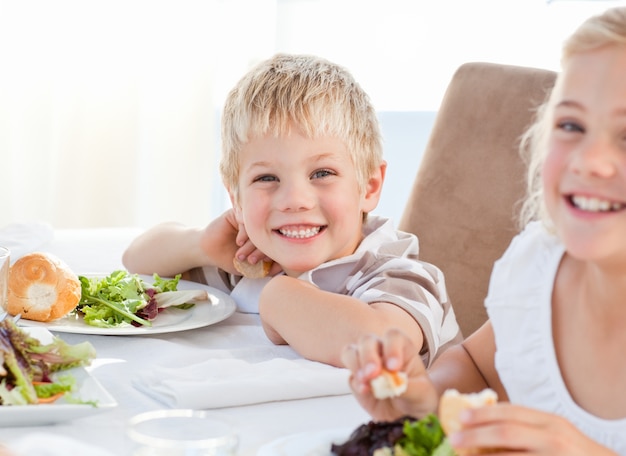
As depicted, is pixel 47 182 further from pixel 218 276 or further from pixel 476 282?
pixel 476 282

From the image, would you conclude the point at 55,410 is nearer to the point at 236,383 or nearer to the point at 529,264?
the point at 236,383

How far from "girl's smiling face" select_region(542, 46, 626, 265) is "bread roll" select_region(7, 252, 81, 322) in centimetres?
78

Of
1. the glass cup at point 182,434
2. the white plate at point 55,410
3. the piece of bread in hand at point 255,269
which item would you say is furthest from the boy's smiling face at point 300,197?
the glass cup at point 182,434

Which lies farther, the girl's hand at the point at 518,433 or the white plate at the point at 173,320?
the white plate at the point at 173,320

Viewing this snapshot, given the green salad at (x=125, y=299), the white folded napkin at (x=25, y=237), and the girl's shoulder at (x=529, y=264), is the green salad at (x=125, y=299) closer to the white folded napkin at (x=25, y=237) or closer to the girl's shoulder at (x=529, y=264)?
the white folded napkin at (x=25, y=237)

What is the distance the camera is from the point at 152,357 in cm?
134

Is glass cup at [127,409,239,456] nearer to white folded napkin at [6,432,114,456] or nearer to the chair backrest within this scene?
white folded napkin at [6,432,114,456]

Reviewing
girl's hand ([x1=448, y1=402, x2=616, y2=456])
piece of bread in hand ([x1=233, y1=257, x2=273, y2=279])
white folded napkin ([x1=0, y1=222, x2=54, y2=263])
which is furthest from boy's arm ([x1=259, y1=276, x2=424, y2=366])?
white folded napkin ([x1=0, y1=222, x2=54, y2=263])

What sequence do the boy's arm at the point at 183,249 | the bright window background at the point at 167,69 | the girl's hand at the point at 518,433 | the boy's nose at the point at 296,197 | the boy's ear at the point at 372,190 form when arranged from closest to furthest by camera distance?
1. the girl's hand at the point at 518,433
2. the boy's nose at the point at 296,197
3. the boy's ear at the point at 372,190
4. the boy's arm at the point at 183,249
5. the bright window background at the point at 167,69

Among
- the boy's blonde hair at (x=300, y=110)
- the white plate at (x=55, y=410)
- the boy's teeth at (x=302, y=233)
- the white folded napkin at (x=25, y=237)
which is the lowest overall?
the white folded napkin at (x=25, y=237)

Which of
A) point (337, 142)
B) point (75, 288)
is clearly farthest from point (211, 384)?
point (337, 142)

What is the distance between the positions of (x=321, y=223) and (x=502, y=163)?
0.53 meters

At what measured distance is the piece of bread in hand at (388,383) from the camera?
0.90m

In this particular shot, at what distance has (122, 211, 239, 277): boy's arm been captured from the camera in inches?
71.7
